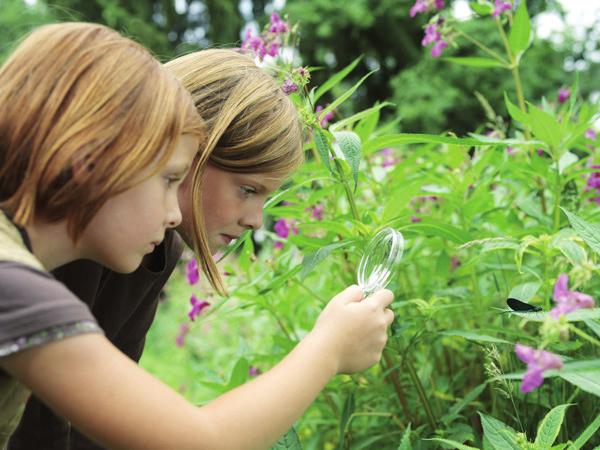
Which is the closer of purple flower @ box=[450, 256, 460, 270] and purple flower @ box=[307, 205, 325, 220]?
purple flower @ box=[307, 205, 325, 220]

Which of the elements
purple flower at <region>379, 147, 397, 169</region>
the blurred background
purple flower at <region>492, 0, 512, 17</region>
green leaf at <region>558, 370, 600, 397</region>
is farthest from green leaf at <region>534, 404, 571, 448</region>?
the blurred background

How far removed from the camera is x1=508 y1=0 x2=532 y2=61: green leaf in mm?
1650

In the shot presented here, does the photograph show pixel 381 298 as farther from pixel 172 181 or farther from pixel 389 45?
pixel 389 45

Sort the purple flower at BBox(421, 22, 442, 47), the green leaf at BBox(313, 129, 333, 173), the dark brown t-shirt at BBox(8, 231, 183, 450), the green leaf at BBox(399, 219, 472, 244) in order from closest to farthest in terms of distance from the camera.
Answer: the green leaf at BBox(313, 129, 333, 173) → the green leaf at BBox(399, 219, 472, 244) → the dark brown t-shirt at BBox(8, 231, 183, 450) → the purple flower at BBox(421, 22, 442, 47)

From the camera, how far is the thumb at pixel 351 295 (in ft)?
3.54

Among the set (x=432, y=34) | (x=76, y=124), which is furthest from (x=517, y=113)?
(x=76, y=124)

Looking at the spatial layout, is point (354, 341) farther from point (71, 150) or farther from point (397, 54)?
point (397, 54)

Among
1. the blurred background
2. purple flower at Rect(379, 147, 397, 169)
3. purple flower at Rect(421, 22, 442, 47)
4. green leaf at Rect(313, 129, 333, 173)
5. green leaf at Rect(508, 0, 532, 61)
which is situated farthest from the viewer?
the blurred background

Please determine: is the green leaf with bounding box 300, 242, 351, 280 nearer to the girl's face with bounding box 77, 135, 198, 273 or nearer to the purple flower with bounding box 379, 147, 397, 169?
the girl's face with bounding box 77, 135, 198, 273

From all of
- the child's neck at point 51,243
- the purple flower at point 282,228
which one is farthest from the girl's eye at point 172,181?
the purple flower at point 282,228

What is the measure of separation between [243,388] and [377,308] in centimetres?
24

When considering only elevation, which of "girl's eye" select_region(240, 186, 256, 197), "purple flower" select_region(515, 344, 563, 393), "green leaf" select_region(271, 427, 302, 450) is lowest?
"green leaf" select_region(271, 427, 302, 450)

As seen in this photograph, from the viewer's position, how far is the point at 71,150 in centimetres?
96

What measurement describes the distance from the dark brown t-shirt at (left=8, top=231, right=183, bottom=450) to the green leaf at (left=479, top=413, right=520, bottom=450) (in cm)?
79
